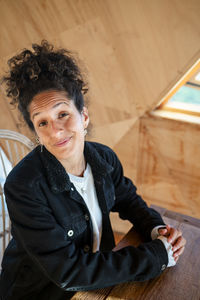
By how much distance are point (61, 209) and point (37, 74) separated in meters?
0.57

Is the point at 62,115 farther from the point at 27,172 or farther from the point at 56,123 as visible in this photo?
the point at 27,172

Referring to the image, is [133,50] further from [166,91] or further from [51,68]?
[51,68]

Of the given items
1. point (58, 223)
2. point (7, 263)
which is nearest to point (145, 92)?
point (58, 223)

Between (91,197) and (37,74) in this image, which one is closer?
(37,74)

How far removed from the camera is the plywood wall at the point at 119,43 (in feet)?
6.06

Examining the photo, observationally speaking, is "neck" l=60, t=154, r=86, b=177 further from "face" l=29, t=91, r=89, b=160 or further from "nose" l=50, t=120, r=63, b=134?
"nose" l=50, t=120, r=63, b=134

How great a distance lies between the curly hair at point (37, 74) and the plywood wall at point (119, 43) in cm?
85

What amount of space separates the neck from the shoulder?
133 mm

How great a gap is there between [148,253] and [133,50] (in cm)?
143

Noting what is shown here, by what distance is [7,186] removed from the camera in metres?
1.14

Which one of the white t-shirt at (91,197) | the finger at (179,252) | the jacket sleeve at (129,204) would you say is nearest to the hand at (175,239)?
the finger at (179,252)

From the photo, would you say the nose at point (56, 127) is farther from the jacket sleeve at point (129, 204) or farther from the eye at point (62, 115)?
the jacket sleeve at point (129, 204)

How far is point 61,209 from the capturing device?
1.20 metres

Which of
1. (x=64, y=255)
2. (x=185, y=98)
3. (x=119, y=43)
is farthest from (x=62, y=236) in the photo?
(x=185, y=98)
